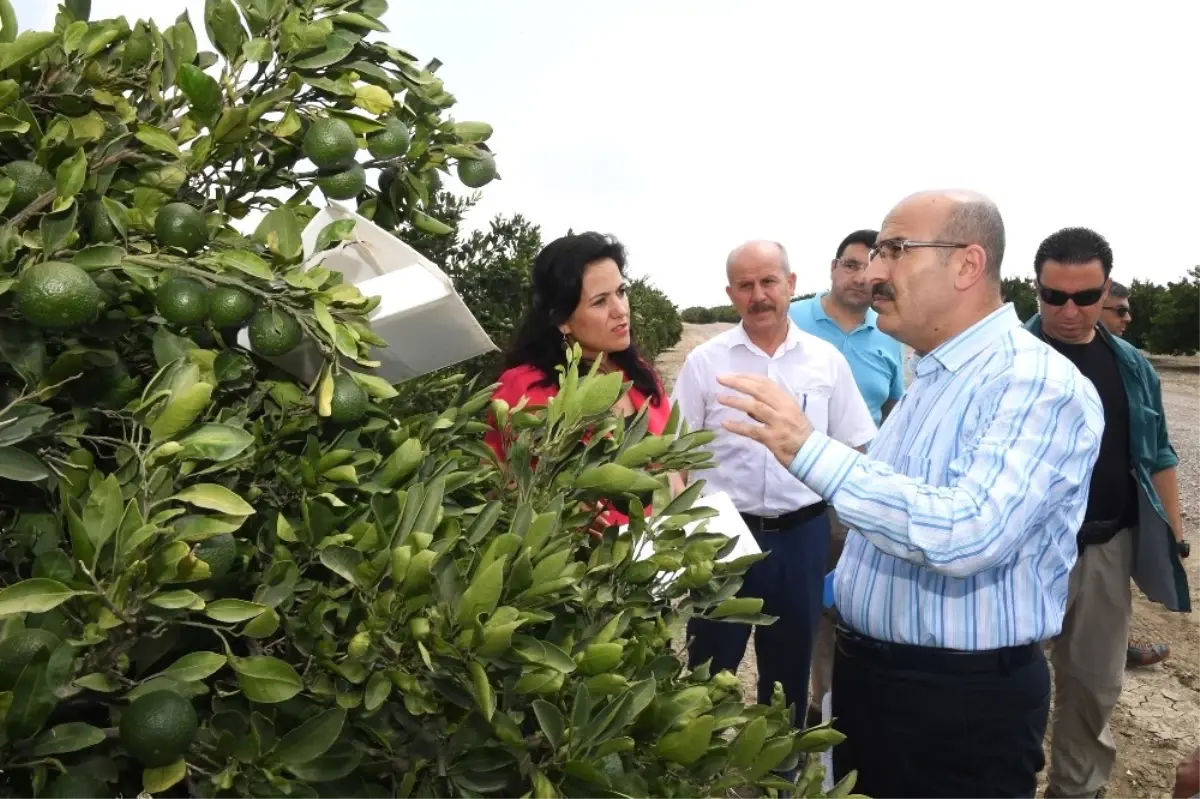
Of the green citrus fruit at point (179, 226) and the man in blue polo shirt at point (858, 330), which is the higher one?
the green citrus fruit at point (179, 226)

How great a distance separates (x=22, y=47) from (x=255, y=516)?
0.63 meters

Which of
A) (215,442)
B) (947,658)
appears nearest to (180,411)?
(215,442)

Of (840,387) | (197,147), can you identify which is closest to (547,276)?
(840,387)

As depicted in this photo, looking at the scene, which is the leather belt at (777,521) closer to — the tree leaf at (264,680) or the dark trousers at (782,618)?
the dark trousers at (782,618)

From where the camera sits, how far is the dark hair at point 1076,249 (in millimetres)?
3998

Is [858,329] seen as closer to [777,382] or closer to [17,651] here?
[777,382]

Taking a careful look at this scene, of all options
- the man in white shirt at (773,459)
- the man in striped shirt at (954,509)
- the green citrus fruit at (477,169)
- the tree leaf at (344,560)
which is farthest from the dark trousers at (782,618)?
the tree leaf at (344,560)

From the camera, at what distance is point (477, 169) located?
155 centimetres

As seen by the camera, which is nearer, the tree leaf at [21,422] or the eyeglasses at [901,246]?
the tree leaf at [21,422]

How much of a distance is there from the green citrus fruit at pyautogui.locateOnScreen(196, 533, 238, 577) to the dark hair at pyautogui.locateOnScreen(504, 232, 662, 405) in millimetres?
2255

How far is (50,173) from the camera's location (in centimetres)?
116

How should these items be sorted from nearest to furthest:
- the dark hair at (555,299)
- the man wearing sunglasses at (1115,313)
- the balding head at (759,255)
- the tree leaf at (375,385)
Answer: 1. the tree leaf at (375,385)
2. the dark hair at (555,299)
3. the balding head at (759,255)
4. the man wearing sunglasses at (1115,313)

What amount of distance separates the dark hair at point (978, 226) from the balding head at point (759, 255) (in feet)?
6.17

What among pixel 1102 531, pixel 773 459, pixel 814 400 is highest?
pixel 814 400
